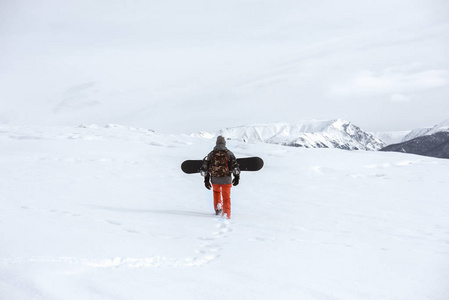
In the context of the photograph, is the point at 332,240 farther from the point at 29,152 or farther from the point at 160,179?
the point at 29,152

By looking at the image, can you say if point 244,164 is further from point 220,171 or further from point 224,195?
point 224,195

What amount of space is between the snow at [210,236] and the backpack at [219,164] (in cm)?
104

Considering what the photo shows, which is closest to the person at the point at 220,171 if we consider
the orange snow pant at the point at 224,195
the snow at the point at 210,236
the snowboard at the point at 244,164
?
the orange snow pant at the point at 224,195

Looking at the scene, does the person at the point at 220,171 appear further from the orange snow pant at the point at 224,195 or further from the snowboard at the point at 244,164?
the snowboard at the point at 244,164

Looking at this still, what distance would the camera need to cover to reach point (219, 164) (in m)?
8.39

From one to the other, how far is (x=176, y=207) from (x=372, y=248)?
16.5 feet

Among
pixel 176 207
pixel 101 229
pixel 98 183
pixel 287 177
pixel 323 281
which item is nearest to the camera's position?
pixel 323 281

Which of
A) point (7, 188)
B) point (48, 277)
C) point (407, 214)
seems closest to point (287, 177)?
point (407, 214)

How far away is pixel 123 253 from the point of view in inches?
172

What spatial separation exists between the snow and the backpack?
1.04 metres

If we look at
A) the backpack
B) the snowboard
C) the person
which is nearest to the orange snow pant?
the person

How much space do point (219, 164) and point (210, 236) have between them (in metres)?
2.65

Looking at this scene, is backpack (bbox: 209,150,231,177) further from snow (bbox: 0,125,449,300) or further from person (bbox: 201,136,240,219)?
snow (bbox: 0,125,449,300)

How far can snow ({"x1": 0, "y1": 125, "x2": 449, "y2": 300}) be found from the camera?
349 centimetres
